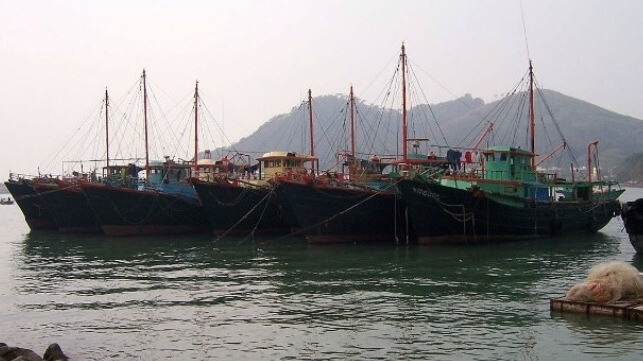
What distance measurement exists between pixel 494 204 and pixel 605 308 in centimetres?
1833

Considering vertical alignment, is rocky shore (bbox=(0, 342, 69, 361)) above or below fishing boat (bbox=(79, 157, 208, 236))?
below

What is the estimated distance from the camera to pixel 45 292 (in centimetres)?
2266

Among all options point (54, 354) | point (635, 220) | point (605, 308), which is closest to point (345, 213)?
point (635, 220)

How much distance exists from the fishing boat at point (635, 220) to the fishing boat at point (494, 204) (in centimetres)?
594

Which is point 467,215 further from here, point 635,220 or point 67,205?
point 67,205

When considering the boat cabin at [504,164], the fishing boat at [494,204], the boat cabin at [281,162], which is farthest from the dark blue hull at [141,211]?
the boat cabin at [504,164]

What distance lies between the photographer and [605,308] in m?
16.6

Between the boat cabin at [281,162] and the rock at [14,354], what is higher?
the boat cabin at [281,162]

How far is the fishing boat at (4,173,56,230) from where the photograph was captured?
5184 centimetres

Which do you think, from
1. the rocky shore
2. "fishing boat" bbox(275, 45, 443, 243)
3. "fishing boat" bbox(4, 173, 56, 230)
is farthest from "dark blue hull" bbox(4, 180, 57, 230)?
the rocky shore

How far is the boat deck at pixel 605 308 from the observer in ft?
52.9

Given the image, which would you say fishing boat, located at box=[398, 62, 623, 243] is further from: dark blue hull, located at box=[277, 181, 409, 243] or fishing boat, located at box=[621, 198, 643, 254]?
fishing boat, located at box=[621, 198, 643, 254]

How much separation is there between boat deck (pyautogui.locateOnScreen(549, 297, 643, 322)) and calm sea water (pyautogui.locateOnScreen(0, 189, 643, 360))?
20cm

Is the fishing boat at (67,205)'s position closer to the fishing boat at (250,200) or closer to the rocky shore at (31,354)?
the fishing boat at (250,200)
